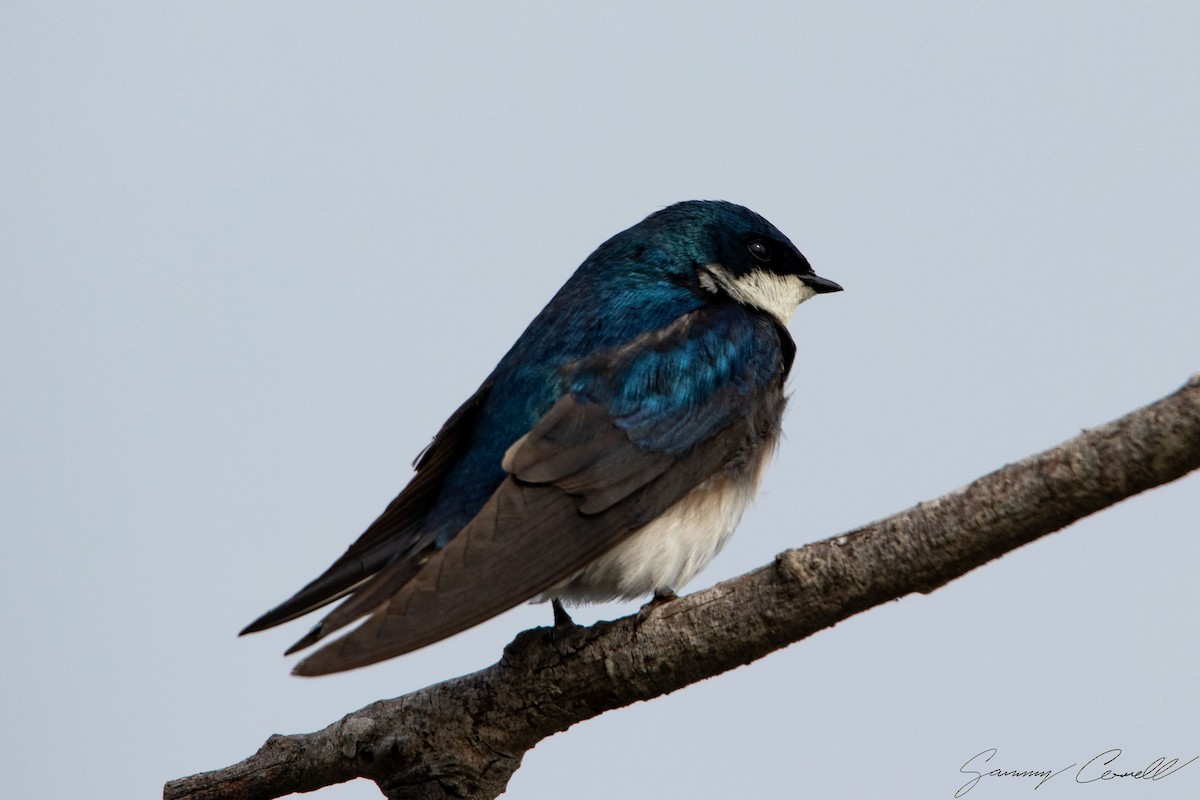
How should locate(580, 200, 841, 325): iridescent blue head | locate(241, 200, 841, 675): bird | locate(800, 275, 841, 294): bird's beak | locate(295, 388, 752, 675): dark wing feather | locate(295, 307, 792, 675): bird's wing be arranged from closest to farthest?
locate(295, 388, 752, 675): dark wing feather < locate(295, 307, 792, 675): bird's wing < locate(241, 200, 841, 675): bird < locate(580, 200, 841, 325): iridescent blue head < locate(800, 275, 841, 294): bird's beak

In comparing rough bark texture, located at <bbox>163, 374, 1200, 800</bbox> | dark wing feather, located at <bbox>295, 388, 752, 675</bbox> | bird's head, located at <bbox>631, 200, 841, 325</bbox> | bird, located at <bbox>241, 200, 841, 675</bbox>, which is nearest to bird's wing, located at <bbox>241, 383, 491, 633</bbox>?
bird, located at <bbox>241, 200, 841, 675</bbox>

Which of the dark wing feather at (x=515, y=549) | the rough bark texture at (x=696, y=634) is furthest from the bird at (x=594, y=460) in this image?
the rough bark texture at (x=696, y=634)

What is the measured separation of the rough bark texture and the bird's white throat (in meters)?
1.60

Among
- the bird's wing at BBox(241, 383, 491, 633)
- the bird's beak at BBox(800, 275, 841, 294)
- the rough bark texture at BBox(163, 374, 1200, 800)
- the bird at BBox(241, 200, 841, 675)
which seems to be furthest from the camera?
the bird's beak at BBox(800, 275, 841, 294)

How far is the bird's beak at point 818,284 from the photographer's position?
5.37m

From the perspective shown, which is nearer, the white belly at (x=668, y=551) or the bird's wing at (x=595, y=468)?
the bird's wing at (x=595, y=468)

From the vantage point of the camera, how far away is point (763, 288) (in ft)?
17.0

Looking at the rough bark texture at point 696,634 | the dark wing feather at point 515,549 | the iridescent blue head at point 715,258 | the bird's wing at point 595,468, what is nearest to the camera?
the rough bark texture at point 696,634

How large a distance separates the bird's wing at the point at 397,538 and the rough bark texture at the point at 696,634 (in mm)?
363

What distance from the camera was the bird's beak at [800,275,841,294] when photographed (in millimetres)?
5366

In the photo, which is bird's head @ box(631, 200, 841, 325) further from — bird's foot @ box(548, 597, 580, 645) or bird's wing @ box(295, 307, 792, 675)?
bird's foot @ box(548, 597, 580, 645)

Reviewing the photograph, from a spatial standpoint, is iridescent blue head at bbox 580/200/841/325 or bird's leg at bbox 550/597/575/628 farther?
iridescent blue head at bbox 580/200/841/325

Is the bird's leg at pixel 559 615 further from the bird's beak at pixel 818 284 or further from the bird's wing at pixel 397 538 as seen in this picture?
the bird's beak at pixel 818 284

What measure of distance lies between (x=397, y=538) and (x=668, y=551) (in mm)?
833
